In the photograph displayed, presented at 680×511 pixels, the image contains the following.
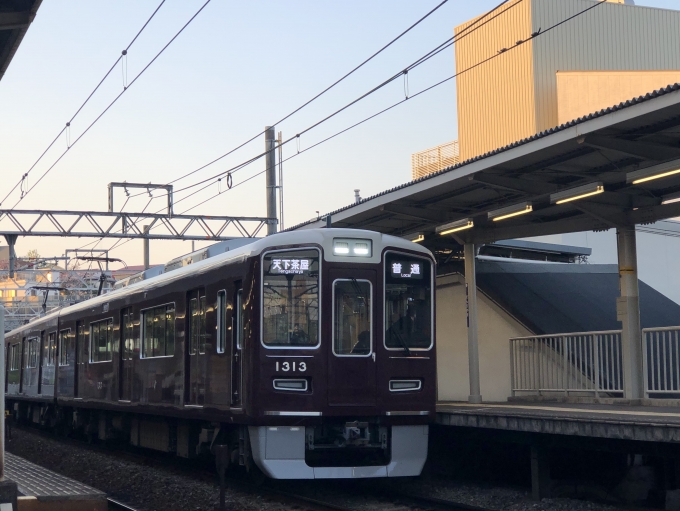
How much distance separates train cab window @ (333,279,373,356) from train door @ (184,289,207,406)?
1937 mm

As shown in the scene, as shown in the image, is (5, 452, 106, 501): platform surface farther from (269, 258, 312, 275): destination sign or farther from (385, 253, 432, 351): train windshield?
(385, 253, 432, 351): train windshield

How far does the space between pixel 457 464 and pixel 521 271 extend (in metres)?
Answer: 6.08

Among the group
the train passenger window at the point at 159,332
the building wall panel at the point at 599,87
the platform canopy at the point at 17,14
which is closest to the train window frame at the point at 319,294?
Answer: the train passenger window at the point at 159,332

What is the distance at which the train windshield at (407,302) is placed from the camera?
10.4m

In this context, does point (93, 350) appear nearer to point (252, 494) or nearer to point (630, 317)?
point (252, 494)

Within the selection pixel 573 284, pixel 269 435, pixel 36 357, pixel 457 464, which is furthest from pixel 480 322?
pixel 36 357

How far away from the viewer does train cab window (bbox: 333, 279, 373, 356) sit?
33.2 ft

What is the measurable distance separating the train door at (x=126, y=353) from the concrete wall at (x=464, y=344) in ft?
18.9

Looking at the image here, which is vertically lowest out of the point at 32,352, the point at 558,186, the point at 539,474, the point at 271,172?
the point at 539,474

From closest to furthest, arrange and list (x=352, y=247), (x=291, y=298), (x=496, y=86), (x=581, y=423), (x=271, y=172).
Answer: (x=581, y=423) < (x=291, y=298) < (x=352, y=247) < (x=271, y=172) < (x=496, y=86)

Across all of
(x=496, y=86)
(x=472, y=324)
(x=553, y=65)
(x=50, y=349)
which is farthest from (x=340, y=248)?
(x=496, y=86)

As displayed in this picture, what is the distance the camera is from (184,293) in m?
11.9

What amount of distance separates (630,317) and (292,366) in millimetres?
5107

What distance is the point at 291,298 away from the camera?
1003 cm
